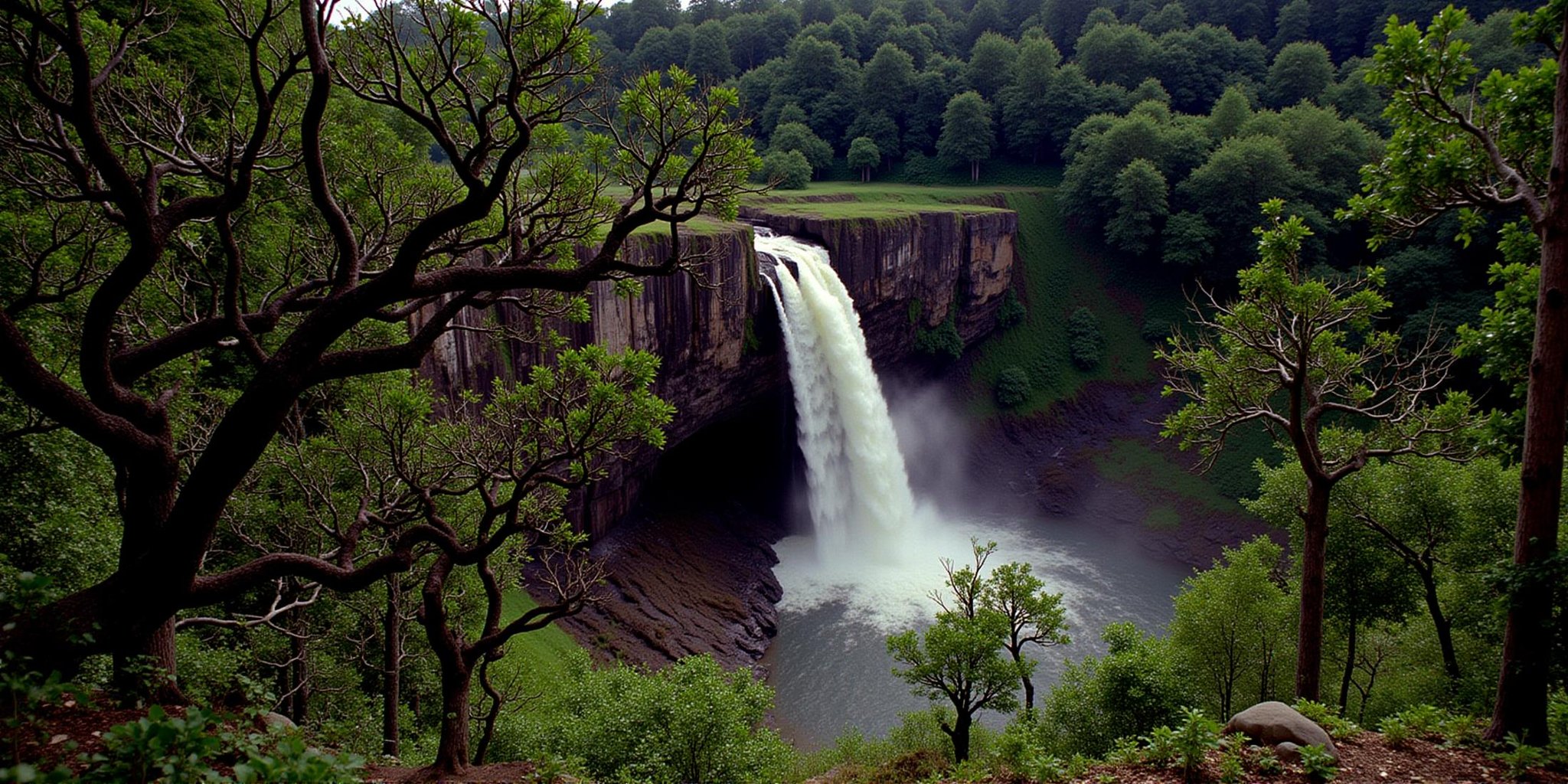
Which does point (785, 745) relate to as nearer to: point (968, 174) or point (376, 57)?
point (376, 57)

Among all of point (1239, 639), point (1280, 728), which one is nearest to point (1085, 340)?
point (1239, 639)

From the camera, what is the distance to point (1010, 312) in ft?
148

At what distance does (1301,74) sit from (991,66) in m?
21.1

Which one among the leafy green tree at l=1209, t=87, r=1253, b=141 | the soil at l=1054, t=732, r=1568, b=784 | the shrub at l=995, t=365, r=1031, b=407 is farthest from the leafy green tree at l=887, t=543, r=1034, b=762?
the leafy green tree at l=1209, t=87, r=1253, b=141

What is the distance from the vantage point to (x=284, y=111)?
11.4m

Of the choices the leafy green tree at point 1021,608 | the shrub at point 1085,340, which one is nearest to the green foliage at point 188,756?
the leafy green tree at point 1021,608

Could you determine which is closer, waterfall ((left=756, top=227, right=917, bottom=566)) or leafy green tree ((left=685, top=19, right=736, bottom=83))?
waterfall ((left=756, top=227, right=917, bottom=566))

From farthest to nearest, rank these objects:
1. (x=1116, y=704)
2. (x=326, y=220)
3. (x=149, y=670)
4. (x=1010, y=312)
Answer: (x=1010, y=312) → (x=1116, y=704) → (x=326, y=220) → (x=149, y=670)

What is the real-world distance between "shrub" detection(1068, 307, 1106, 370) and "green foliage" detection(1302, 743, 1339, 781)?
Result: 38.2m

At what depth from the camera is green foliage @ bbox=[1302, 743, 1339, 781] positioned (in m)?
7.10

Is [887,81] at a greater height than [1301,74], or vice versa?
[887,81]

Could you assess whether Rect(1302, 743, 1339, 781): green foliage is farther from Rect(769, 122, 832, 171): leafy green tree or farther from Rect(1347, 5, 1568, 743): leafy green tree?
Rect(769, 122, 832, 171): leafy green tree

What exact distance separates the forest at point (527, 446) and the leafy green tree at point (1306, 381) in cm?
8

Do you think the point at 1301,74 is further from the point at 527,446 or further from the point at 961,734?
the point at 527,446
